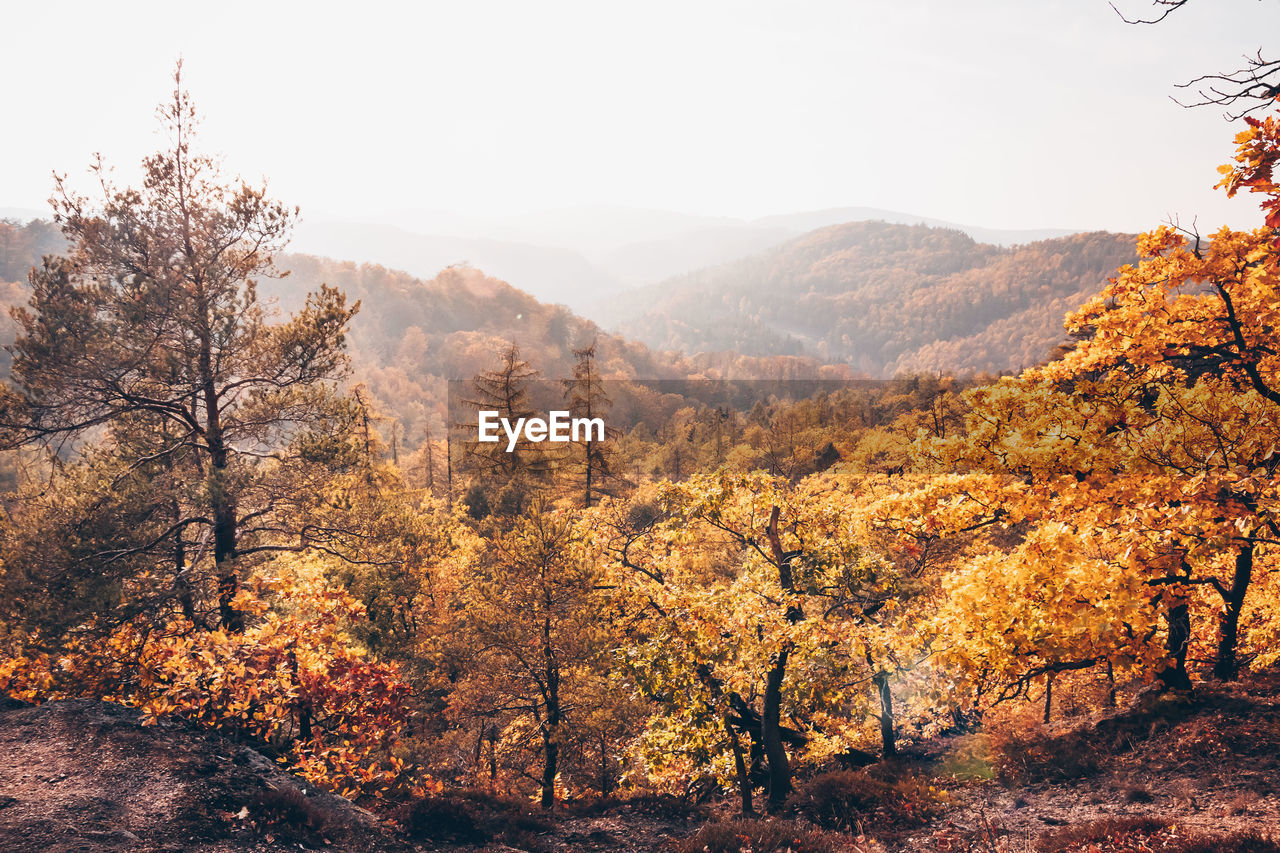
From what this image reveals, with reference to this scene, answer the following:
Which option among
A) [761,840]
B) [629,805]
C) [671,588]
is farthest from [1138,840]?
[629,805]

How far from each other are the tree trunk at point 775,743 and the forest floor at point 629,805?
1.63m

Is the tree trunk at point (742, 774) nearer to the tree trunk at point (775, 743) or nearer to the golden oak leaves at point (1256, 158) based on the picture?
the tree trunk at point (775, 743)

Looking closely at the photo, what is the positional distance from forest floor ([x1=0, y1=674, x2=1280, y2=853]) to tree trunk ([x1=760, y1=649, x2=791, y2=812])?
5.35ft

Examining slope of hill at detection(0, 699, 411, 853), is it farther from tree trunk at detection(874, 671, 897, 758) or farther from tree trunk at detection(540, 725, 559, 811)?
tree trunk at detection(874, 671, 897, 758)

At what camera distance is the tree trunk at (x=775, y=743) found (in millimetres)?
10242

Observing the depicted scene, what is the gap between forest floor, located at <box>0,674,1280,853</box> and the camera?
19.2 ft

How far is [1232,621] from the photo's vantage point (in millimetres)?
10523

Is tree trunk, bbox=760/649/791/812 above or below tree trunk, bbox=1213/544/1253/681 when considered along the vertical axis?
below

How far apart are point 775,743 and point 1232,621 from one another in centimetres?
833

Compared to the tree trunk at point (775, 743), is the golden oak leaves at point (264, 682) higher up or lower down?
higher up

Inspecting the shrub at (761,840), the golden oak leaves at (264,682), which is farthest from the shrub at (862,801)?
the golden oak leaves at (264,682)

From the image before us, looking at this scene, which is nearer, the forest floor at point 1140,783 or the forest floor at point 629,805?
the forest floor at point 629,805

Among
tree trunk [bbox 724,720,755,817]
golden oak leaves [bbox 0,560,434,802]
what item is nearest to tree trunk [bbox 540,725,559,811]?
golden oak leaves [bbox 0,560,434,802]

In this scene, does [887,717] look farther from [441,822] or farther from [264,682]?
[264,682]
